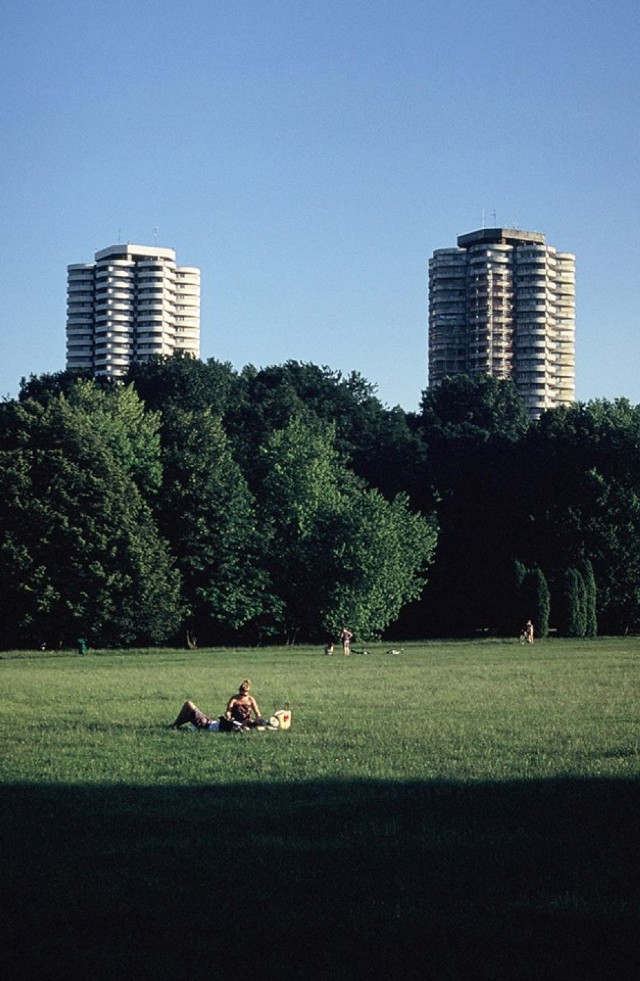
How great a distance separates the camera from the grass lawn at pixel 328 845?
9.77m

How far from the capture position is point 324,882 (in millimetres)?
12102

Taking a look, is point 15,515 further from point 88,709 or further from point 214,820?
point 214,820

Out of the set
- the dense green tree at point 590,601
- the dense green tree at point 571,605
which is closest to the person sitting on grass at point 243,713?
the dense green tree at point 571,605

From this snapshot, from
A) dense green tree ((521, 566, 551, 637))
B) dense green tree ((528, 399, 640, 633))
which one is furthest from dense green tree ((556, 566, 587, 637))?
dense green tree ((528, 399, 640, 633))

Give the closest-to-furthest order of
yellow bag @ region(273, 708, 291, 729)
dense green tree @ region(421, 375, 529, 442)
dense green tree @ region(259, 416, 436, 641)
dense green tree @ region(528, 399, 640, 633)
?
yellow bag @ region(273, 708, 291, 729) < dense green tree @ region(259, 416, 436, 641) < dense green tree @ region(528, 399, 640, 633) < dense green tree @ region(421, 375, 529, 442)

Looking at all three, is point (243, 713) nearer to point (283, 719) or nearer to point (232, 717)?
point (232, 717)

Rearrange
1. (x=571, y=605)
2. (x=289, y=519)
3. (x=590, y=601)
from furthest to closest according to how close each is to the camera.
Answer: (x=590, y=601) < (x=571, y=605) < (x=289, y=519)

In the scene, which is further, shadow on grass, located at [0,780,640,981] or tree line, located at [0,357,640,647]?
tree line, located at [0,357,640,647]

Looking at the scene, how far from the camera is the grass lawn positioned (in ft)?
32.1

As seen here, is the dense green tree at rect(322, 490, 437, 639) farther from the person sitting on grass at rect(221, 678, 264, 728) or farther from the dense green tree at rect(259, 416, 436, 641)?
the person sitting on grass at rect(221, 678, 264, 728)

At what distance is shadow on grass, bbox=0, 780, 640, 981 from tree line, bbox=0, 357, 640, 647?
52952mm

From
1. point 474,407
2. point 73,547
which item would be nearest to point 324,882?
point 73,547

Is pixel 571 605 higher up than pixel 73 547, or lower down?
lower down

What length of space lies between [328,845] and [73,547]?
5684cm
